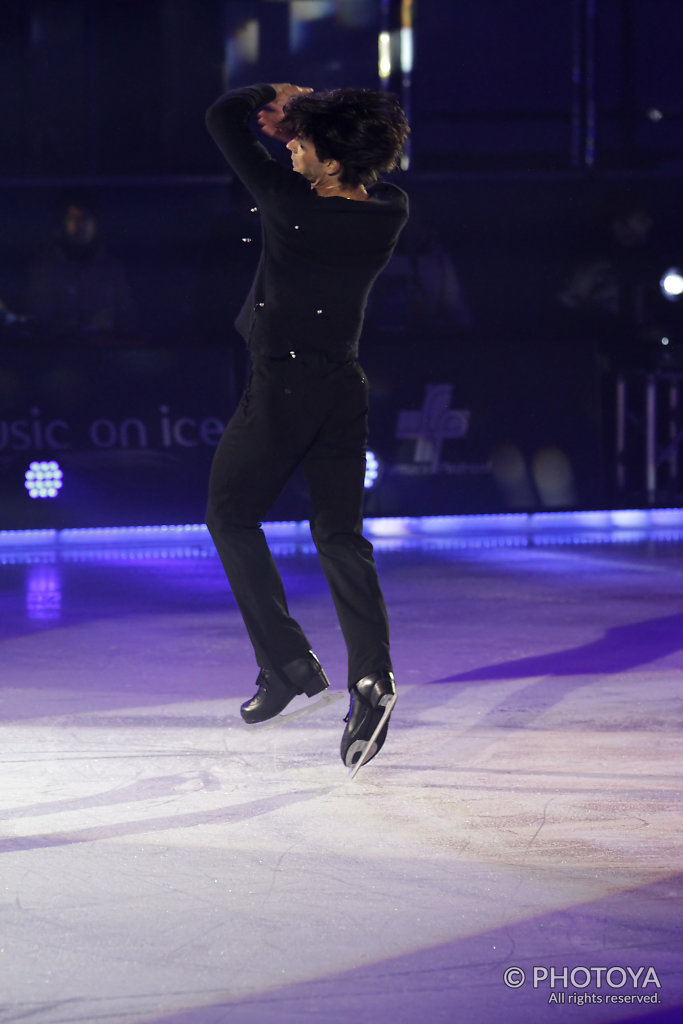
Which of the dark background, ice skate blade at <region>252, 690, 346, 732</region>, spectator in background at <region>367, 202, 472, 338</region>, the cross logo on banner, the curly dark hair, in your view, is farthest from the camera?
the cross logo on banner

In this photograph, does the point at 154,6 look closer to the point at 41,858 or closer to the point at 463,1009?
the point at 41,858

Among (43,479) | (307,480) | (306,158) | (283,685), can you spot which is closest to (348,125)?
(306,158)

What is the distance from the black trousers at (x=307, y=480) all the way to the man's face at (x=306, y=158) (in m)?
0.48

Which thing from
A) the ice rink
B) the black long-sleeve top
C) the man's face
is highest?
the man's face

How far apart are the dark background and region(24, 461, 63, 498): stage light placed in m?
0.07

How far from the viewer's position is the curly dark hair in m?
Result: 3.82

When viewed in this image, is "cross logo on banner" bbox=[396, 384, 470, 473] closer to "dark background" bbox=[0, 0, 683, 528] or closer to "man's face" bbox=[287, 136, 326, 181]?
"dark background" bbox=[0, 0, 683, 528]

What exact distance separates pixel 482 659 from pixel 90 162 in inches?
296

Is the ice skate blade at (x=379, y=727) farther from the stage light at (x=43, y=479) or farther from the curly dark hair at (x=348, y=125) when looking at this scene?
the stage light at (x=43, y=479)

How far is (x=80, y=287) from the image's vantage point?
12070 millimetres

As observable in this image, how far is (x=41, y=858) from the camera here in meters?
3.35

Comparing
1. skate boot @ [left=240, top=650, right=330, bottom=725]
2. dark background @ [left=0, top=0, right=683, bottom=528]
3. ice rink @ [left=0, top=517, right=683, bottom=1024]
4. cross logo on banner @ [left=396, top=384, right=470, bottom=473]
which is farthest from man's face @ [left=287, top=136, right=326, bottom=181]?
cross logo on banner @ [left=396, top=384, right=470, bottom=473]

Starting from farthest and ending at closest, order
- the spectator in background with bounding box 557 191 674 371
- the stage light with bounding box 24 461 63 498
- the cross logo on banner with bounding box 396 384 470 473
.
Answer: the spectator in background with bounding box 557 191 674 371 < the cross logo on banner with bounding box 396 384 470 473 < the stage light with bounding box 24 461 63 498

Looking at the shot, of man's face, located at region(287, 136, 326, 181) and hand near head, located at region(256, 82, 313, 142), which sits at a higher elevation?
hand near head, located at region(256, 82, 313, 142)
